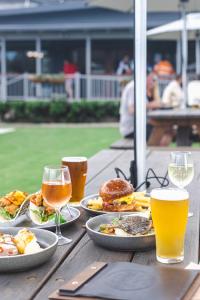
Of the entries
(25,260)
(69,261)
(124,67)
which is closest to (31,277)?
(25,260)

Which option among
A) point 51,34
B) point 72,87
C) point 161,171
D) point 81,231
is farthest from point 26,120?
point 81,231

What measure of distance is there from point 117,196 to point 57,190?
1.30ft

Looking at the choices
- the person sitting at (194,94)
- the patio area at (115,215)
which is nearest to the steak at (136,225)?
the patio area at (115,215)

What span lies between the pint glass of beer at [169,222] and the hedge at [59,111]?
1467cm

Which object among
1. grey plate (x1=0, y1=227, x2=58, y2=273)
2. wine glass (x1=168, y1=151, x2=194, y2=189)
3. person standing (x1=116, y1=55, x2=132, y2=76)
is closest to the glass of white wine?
wine glass (x1=168, y1=151, x2=194, y2=189)

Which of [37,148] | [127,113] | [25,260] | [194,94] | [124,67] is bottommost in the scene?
[37,148]

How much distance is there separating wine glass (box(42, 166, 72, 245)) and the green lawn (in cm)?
462

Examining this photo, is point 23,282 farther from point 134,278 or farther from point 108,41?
point 108,41

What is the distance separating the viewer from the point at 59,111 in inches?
658

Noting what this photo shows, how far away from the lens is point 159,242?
1839 mm

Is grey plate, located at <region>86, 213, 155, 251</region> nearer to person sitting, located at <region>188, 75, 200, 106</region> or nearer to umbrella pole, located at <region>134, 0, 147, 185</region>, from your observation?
umbrella pole, located at <region>134, 0, 147, 185</region>

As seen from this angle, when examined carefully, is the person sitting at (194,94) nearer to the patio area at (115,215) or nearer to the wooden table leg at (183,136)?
the patio area at (115,215)

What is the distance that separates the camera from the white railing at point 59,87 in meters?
Result: 18.3

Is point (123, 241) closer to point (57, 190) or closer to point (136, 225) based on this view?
point (136, 225)
